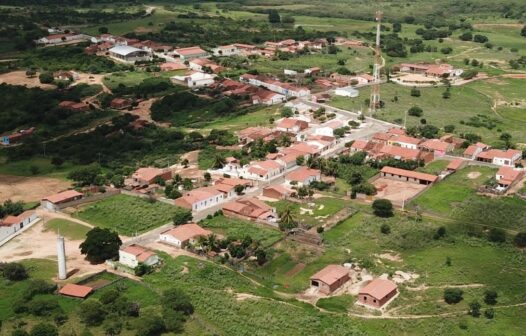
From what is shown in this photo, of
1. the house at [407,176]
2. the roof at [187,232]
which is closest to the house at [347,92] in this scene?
the house at [407,176]

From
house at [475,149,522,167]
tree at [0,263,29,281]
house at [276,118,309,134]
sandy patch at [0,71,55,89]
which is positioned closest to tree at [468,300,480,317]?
house at [475,149,522,167]

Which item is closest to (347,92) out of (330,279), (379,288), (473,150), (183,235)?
(473,150)

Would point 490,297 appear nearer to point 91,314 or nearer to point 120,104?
point 91,314

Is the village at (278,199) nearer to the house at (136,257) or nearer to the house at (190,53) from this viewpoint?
the house at (136,257)

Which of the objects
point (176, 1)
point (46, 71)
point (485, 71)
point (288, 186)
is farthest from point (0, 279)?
point (176, 1)

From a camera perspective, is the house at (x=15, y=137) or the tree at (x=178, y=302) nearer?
the tree at (x=178, y=302)
